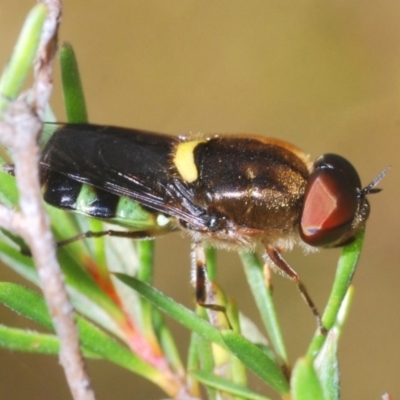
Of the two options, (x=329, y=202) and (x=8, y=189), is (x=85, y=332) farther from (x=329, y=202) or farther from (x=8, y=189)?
(x=329, y=202)

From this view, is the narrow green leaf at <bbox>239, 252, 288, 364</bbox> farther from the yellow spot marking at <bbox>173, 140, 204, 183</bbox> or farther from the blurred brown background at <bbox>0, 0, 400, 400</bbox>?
the blurred brown background at <bbox>0, 0, 400, 400</bbox>

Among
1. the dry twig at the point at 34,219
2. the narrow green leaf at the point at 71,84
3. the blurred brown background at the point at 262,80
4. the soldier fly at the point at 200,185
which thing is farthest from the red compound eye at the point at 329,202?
the blurred brown background at the point at 262,80

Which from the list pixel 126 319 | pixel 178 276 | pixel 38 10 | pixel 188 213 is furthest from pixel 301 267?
pixel 38 10

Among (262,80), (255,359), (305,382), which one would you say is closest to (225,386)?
(255,359)

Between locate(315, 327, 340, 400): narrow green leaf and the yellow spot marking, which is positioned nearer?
locate(315, 327, 340, 400): narrow green leaf

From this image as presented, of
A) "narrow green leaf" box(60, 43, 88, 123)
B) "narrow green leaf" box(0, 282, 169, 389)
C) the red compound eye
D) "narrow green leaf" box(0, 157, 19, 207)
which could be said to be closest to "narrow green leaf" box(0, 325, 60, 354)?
"narrow green leaf" box(0, 282, 169, 389)

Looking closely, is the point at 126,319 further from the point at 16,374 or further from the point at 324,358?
the point at 16,374
